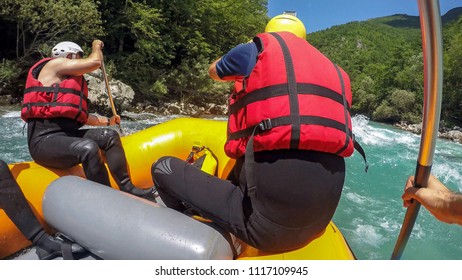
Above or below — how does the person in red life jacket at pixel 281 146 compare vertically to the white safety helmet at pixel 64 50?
below

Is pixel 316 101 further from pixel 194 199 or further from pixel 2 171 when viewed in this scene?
pixel 2 171

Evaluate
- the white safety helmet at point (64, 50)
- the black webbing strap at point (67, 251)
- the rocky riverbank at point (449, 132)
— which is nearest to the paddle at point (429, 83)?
the black webbing strap at point (67, 251)

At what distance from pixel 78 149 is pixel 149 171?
27.0 inches

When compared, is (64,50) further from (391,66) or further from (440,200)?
(391,66)

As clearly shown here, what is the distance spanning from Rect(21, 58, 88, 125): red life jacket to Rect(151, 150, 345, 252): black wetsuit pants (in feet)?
3.75

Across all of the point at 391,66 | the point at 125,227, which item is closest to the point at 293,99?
the point at 125,227

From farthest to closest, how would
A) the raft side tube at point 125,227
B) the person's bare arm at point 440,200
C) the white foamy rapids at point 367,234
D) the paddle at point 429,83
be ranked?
the white foamy rapids at point 367,234, the raft side tube at point 125,227, the person's bare arm at point 440,200, the paddle at point 429,83

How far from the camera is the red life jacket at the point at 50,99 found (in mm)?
2225

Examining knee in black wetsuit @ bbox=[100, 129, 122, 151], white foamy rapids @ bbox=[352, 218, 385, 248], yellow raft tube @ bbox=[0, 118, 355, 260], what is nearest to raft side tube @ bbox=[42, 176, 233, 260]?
yellow raft tube @ bbox=[0, 118, 355, 260]

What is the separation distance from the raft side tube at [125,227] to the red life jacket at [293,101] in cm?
43

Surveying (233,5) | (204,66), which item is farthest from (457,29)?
(204,66)

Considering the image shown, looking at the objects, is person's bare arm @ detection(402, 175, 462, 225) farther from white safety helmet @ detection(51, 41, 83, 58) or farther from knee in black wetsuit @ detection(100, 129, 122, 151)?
white safety helmet @ detection(51, 41, 83, 58)

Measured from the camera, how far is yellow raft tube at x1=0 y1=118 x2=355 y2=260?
60.8 inches

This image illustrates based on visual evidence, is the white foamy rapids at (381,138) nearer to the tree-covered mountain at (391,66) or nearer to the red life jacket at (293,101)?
the tree-covered mountain at (391,66)
